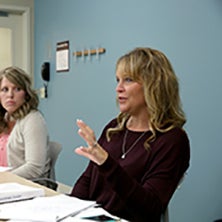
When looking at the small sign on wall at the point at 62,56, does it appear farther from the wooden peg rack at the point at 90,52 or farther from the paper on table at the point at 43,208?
the paper on table at the point at 43,208

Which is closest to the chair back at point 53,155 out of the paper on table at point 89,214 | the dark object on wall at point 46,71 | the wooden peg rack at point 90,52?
the paper on table at point 89,214

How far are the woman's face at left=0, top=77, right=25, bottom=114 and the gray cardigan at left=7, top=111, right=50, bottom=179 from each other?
0.09m

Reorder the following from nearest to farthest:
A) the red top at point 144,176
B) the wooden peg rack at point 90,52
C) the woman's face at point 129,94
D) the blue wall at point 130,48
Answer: the red top at point 144,176
the woman's face at point 129,94
the blue wall at point 130,48
the wooden peg rack at point 90,52

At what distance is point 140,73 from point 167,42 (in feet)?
4.97

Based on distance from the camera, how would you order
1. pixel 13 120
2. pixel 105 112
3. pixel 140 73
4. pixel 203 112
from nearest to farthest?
pixel 140 73 → pixel 13 120 → pixel 203 112 → pixel 105 112

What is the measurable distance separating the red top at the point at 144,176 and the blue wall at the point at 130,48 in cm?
117

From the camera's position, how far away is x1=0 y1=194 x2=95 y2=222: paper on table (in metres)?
1.28

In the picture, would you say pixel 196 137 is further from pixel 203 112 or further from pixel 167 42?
pixel 167 42

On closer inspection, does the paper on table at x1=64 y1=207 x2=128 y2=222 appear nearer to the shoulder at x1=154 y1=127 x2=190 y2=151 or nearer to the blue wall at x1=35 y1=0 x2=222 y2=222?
the shoulder at x1=154 y1=127 x2=190 y2=151

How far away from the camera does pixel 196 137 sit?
9.62 ft

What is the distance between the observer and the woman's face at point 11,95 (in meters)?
2.56

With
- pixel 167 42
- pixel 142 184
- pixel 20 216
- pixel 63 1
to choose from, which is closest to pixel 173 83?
pixel 142 184

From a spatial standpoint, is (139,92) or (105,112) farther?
(105,112)

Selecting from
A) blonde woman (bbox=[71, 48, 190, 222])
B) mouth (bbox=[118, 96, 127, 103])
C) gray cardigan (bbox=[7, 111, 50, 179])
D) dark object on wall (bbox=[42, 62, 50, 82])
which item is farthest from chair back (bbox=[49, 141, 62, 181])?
dark object on wall (bbox=[42, 62, 50, 82])
